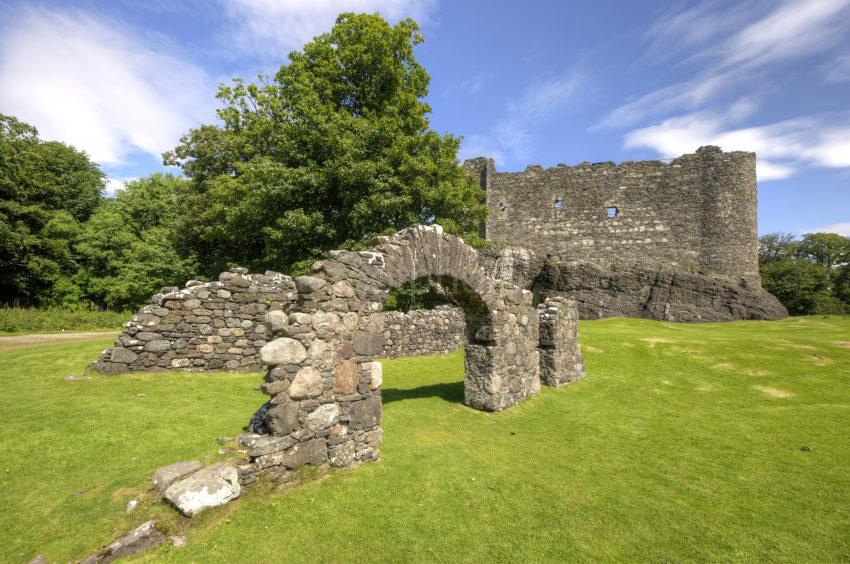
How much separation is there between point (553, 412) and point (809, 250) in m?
57.5

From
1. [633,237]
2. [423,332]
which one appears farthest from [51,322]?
[633,237]

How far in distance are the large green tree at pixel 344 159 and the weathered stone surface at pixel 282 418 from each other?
12.0m

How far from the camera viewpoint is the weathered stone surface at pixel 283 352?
5.47 m

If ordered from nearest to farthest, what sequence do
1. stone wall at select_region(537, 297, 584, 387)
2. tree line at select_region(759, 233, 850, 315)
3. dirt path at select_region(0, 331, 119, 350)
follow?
stone wall at select_region(537, 297, 584, 387), dirt path at select_region(0, 331, 119, 350), tree line at select_region(759, 233, 850, 315)

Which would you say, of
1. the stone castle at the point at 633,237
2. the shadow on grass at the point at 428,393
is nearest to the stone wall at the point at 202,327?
the shadow on grass at the point at 428,393

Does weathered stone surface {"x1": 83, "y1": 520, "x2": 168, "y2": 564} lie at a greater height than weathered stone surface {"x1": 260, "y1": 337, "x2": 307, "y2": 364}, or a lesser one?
lesser

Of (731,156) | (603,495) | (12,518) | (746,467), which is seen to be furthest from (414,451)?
(731,156)

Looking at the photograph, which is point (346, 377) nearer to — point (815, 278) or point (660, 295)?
point (660, 295)

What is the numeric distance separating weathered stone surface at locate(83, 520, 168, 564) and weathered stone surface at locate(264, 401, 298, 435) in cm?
161

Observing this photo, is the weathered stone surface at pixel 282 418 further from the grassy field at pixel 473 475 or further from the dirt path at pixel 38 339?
the dirt path at pixel 38 339

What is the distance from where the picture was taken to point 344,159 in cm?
1686

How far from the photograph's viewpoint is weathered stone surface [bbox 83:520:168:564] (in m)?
3.88

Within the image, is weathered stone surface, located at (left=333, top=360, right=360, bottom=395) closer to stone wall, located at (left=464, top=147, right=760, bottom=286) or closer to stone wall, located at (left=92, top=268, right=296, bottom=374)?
stone wall, located at (left=92, top=268, right=296, bottom=374)

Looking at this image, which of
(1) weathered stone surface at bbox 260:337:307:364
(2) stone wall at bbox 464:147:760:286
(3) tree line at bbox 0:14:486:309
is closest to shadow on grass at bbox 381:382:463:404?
(1) weathered stone surface at bbox 260:337:307:364
